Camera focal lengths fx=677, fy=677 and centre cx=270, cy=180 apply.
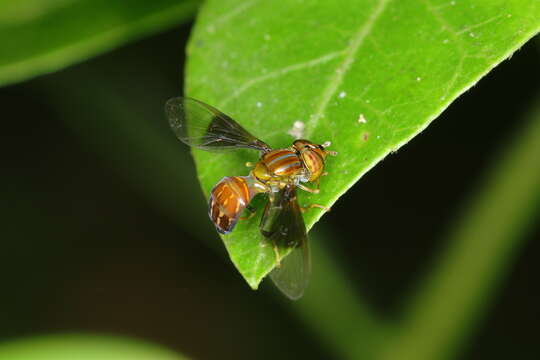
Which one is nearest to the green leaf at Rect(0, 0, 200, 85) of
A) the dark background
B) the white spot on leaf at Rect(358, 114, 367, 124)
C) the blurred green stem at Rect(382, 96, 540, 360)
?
the dark background

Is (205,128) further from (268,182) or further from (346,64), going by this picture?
(346,64)

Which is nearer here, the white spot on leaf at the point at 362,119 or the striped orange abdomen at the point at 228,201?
the white spot on leaf at the point at 362,119

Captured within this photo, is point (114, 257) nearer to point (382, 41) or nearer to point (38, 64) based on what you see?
point (38, 64)

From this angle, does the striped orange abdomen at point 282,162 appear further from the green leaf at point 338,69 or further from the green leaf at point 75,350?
the green leaf at point 75,350

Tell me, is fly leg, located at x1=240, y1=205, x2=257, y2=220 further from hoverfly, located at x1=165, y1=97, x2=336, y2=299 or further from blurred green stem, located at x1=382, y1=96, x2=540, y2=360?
blurred green stem, located at x1=382, y1=96, x2=540, y2=360

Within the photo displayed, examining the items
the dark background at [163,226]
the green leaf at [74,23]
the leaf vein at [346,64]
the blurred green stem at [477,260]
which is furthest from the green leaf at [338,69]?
the blurred green stem at [477,260]

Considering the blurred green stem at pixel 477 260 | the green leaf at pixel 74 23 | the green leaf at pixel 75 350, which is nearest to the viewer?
the green leaf at pixel 75 350

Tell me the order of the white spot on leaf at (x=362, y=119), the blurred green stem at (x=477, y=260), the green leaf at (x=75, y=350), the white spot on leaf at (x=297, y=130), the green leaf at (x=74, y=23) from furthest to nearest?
the blurred green stem at (x=477, y=260)
the green leaf at (x=74, y=23)
the green leaf at (x=75, y=350)
the white spot on leaf at (x=297, y=130)
the white spot on leaf at (x=362, y=119)
